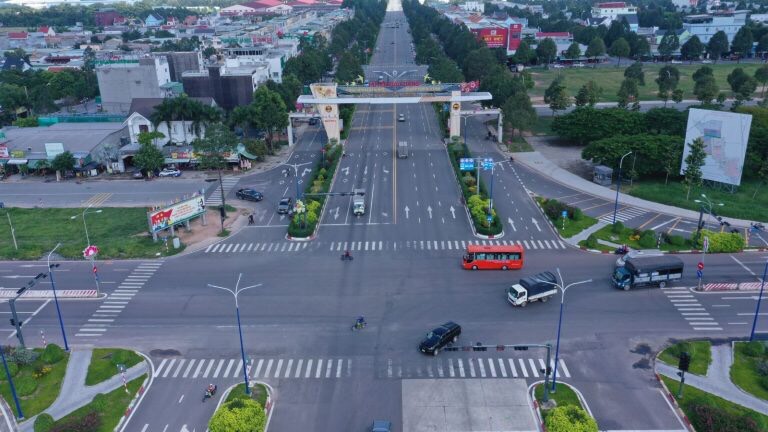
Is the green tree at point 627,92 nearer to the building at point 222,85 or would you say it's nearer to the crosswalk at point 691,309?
the crosswalk at point 691,309

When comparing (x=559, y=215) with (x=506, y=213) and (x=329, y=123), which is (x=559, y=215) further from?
(x=329, y=123)

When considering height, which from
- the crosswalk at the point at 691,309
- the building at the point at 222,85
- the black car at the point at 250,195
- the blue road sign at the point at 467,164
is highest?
the building at the point at 222,85

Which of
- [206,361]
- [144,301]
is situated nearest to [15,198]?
[144,301]

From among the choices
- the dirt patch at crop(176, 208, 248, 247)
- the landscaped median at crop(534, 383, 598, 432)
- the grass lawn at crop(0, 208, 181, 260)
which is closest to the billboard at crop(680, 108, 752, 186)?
the landscaped median at crop(534, 383, 598, 432)

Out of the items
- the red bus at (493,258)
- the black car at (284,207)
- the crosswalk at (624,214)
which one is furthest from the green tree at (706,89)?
the black car at (284,207)

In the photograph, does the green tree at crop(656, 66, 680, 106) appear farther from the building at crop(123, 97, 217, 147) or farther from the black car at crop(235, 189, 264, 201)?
the building at crop(123, 97, 217, 147)

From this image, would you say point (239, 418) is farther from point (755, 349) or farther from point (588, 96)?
point (588, 96)
